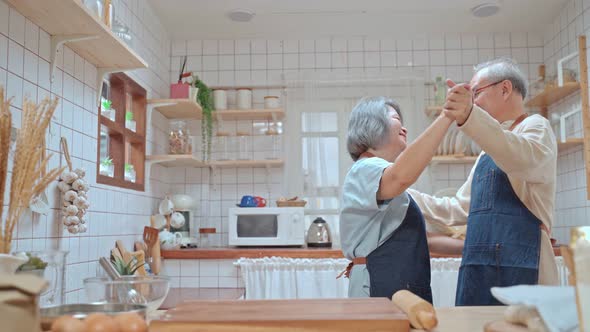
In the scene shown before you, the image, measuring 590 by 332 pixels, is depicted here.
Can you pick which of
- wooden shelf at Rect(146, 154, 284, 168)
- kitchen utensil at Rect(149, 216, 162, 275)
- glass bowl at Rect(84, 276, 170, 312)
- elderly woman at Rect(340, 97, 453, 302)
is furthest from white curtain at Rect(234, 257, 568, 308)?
glass bowl at Rect(84, 276, 170, 312)

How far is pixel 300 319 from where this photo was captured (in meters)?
0.95

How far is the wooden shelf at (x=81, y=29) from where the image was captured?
2.00m

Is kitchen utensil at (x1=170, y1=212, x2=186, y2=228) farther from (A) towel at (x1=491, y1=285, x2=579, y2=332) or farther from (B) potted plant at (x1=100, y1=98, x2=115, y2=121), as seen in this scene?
(A) towel at (x1=491, y1=285, x2=579, y2=332)

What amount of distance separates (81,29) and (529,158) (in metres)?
1.74

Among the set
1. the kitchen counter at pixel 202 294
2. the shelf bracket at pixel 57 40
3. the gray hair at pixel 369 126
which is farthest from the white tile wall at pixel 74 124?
the gray hair at pixel 369 126

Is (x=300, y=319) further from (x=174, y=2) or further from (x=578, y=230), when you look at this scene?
(x=174, y=2)

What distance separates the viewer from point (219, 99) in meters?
4.23

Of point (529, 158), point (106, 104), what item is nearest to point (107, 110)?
point (106, 104)

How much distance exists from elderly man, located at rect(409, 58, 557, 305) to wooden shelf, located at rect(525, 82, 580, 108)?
2.09 m

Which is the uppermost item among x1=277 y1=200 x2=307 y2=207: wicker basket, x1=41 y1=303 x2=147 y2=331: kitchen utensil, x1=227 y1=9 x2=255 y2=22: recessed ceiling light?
x1=227 y1=9 x2=255 y2=22: recessed ceiling light

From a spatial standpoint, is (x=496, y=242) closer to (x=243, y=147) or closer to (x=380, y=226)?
(x=380, y=226)

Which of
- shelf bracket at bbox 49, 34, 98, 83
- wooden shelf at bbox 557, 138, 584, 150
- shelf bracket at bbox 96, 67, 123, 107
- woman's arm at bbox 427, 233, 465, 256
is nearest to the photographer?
woman's arm at bbox 427, 233, 465, 256

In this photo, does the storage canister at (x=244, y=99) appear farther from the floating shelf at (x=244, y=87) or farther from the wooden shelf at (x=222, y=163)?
the wooden shelf at (x=222, y=163)

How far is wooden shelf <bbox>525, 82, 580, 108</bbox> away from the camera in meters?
3.63
